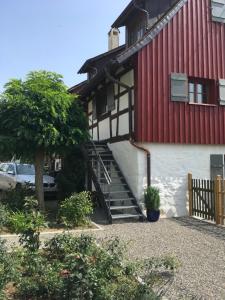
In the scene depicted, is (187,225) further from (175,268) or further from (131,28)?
(131,28)

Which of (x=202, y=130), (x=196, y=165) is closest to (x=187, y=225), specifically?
(x=196, y=165)

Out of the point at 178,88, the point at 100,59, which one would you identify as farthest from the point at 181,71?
the point at 100,59

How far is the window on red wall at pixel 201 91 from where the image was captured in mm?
13695

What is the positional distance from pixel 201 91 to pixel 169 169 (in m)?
3.23

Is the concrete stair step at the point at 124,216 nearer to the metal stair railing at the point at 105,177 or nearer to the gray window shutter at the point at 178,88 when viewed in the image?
the metal stair railing at the point at 105,177

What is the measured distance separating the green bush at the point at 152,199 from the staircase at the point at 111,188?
1.21ft

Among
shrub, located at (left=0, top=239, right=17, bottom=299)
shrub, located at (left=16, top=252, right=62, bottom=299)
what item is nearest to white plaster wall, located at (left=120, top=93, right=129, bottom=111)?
shrub, located at (left=16, top=252, right=62, bottom=299)

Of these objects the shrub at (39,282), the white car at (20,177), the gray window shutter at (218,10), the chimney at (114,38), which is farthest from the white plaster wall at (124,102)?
the chimney at (114,38)

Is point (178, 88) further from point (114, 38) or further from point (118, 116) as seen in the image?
point (114, 38)

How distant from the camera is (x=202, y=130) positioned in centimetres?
1337

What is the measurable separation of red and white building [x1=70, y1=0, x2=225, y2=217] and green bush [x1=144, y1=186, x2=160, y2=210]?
0.54 meters

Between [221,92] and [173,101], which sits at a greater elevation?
[221,92]

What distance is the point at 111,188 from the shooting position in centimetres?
1312

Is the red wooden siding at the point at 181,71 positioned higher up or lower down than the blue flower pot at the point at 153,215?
higher up
